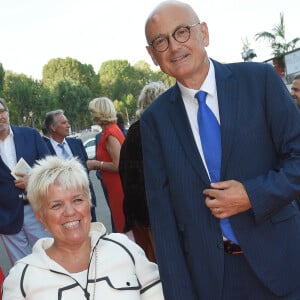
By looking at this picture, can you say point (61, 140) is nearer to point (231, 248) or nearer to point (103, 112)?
point (103, 112)

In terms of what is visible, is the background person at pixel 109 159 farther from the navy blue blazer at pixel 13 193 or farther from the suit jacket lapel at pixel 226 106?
the suit jacket lapel at pixel 226 106

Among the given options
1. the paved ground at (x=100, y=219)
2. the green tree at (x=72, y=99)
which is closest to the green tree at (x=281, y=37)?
the paved ground at (x=100, y=219)

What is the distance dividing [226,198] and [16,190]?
3.16 meters

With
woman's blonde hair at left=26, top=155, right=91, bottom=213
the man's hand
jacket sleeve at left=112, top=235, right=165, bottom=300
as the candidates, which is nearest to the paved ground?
woman's blonde hair at left=26, top=155, right=91, bottom=213

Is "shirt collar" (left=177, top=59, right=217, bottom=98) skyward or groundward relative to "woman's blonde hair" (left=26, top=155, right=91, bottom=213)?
skyward

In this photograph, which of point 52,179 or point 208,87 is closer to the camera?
point 208,87

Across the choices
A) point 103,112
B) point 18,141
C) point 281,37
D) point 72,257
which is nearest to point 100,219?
point 103,112

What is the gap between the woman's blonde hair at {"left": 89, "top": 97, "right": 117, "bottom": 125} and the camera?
5.22 metres

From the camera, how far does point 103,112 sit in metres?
5.23

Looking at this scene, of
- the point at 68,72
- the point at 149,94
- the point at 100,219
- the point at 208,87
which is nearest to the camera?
the point at 208,87

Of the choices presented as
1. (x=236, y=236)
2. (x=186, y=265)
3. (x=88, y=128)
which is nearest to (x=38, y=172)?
(x=186, y=265)

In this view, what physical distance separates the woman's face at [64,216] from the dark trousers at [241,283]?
0.82 meters

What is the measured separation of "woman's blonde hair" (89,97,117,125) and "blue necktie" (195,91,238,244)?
336 cm

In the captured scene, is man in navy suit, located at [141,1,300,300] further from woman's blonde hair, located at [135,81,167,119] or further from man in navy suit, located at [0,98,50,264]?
man in navy suit, located at [0,98,50,264]
